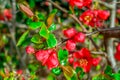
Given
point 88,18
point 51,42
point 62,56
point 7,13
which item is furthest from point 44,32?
point 7,13

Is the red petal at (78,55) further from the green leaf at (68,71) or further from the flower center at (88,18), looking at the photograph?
the green leaf at (68,71)

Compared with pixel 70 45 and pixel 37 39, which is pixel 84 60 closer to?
pixel 70 45

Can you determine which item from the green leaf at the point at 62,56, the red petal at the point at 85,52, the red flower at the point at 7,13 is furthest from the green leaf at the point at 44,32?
the red flower at the point at 7,13

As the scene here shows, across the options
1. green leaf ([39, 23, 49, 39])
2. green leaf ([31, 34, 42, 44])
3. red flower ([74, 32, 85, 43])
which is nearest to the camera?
green leaf ([39, 23, 49, 39])

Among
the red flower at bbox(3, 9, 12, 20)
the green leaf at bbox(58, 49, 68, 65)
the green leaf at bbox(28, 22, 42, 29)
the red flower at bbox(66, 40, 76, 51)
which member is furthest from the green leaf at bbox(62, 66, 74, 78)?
the red flower at bbox(3, 9, 12, 20)

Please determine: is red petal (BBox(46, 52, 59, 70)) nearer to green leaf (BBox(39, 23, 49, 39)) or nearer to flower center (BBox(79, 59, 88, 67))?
green leaf (BBox(39, 23, 49, 39))

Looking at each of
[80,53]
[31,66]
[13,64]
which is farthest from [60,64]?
[13,64]

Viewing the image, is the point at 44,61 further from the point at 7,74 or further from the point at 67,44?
the point at 7,74

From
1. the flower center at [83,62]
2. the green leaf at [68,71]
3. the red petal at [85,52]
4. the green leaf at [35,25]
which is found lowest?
the flower center at [83,62]
